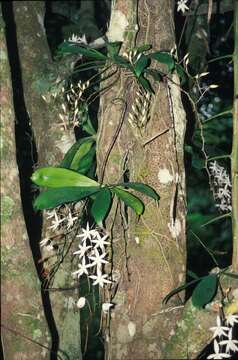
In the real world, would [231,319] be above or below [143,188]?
below

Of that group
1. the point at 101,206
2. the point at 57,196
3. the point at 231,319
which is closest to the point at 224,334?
the point at 231,319

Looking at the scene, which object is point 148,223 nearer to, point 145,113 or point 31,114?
point 145,113

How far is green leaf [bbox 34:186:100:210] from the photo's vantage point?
134 cm

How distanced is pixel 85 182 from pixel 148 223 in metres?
0.24

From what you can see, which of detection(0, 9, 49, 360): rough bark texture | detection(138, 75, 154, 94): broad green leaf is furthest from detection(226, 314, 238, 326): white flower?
detection(138, 75, 154, 94): broad green leaf

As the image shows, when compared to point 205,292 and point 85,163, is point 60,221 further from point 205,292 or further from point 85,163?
point 205,292

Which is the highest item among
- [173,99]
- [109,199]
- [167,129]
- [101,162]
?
[173,99]

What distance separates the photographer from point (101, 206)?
4.40ft

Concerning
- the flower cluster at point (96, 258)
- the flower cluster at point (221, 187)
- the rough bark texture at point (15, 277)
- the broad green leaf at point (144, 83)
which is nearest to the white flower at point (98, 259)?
the flower cluster at point (96, 258)

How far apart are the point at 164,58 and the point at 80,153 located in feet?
1.63

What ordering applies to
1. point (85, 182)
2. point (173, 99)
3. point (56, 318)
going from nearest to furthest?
point (85, 182), point (173, 99), point (56, 318)

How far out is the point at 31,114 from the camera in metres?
2.07

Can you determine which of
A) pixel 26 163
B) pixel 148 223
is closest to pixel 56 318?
pixel 148 223

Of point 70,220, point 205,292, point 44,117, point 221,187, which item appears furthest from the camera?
point 221,187
